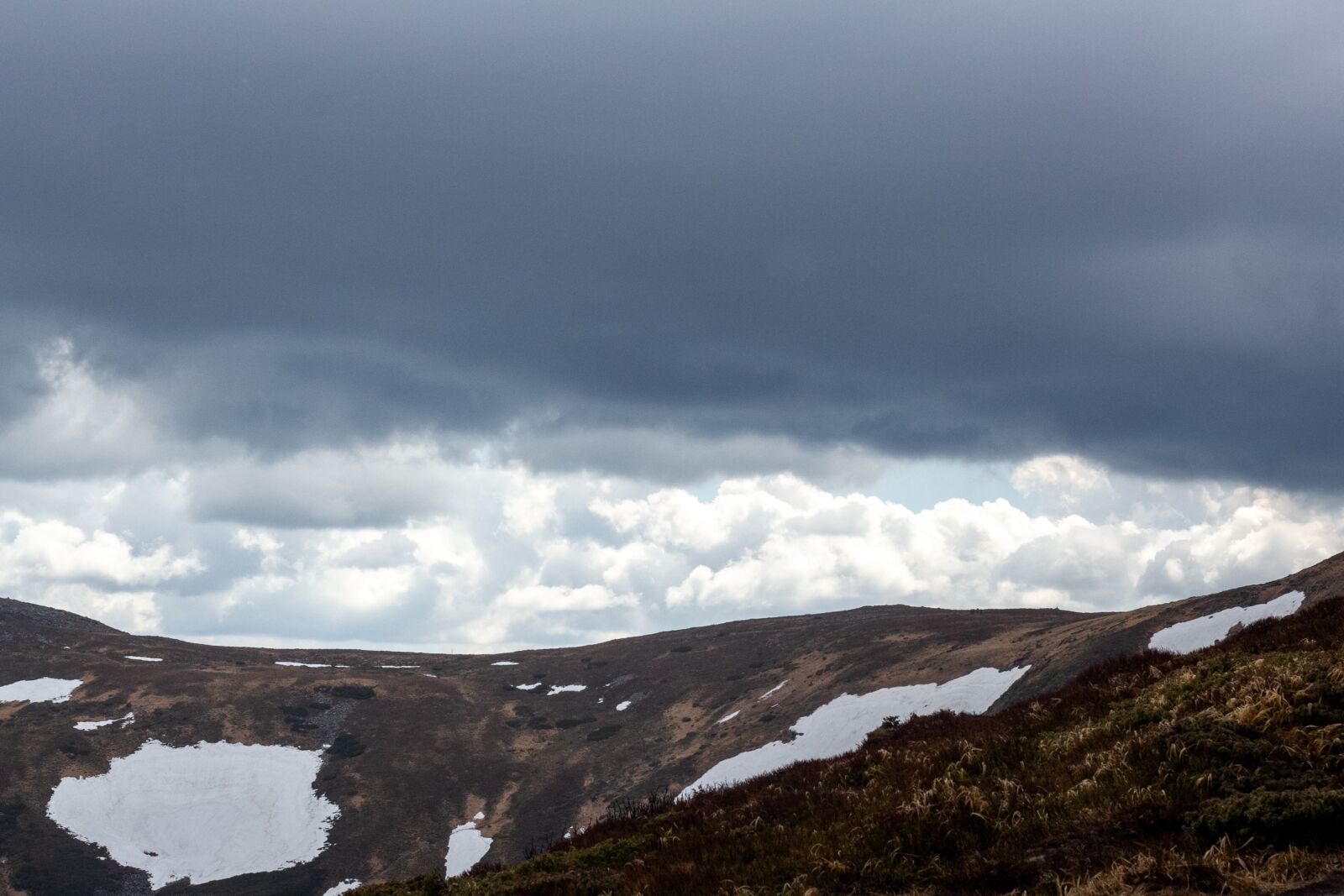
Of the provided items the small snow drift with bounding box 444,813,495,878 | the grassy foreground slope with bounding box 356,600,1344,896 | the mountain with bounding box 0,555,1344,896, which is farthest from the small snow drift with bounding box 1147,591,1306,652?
the small snow drift with bounding box 444,813,495,878

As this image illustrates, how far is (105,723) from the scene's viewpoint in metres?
86.5

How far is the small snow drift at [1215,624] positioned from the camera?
186 feet

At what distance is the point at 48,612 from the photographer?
147 meters

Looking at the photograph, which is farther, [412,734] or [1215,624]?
[412,734]

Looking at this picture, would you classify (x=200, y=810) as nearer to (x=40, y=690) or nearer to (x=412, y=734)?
(x=412, y=734)

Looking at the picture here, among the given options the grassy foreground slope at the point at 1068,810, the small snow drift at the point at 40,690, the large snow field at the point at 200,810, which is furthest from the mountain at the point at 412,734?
the grassy foreground slope at the point at 1068,810

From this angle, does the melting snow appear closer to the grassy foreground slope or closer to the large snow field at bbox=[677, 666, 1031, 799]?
the large snow field at bbox=[677, 666, 1031, 799]

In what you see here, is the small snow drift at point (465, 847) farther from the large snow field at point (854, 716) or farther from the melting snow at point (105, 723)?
the melting snow at point (105, 723)

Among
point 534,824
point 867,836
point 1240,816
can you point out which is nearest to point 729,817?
point 867,836

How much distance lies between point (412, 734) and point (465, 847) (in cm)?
2480

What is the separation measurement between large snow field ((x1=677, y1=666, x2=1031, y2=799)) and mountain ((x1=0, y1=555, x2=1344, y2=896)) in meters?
0.28

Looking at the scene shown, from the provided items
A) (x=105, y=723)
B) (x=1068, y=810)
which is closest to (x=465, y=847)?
(x=105, y=723)

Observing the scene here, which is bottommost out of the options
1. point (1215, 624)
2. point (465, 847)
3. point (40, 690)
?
point (465, 847)

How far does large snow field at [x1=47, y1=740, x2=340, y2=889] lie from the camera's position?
6825 centimetres
